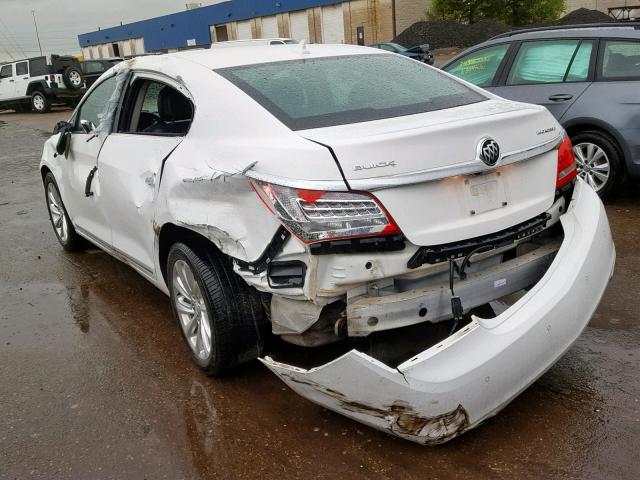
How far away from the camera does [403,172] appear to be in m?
2.63

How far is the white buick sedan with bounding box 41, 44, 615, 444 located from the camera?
258 centimetres

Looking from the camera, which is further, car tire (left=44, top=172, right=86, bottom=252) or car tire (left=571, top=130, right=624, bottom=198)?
car tire (left=571, top=130, right=624, bottom=198)

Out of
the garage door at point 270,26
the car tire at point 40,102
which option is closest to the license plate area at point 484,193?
the car tire at point 40,102

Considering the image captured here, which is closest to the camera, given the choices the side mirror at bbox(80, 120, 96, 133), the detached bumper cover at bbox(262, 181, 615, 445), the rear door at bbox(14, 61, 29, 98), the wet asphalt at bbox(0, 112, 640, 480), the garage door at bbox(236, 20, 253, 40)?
Answer: the detached bumper cover at bbox(262, 181, 615, 445)

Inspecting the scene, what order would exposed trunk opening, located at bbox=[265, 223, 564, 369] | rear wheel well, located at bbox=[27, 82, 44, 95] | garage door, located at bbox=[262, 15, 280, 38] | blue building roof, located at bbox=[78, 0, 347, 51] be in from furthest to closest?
garage door, located at bbox=[262, 15, 280, 38] → blue building roof, located at bbox=[78, 0, 347, 51] → rear wheel well, located at bbox=[27, 82, 44, 95] → exposed trunk opening, located at bbox=[265, 223, 564, 369]

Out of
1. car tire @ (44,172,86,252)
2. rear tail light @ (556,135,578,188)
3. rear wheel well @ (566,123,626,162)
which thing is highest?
rear tail light @ (556,135,578,188)

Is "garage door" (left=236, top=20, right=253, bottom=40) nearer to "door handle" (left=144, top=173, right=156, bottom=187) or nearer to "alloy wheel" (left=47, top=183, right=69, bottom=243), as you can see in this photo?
"alloy wheel" (left=47, top=183, right=69, bottom=243)

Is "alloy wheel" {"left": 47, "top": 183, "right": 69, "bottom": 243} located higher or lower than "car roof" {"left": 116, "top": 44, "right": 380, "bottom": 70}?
lower

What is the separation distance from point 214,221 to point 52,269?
324cm

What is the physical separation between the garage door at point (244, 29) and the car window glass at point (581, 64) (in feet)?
170

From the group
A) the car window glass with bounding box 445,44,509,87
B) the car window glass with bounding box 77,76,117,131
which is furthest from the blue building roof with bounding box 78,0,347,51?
the car window glass with bounding box 77,76,117,131

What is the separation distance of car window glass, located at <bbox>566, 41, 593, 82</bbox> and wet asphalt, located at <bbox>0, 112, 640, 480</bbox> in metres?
2.29

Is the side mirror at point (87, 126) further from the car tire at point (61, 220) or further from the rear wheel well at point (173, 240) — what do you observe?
the rear wheel well at point (173, 240)

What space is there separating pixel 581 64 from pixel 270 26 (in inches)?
1957
